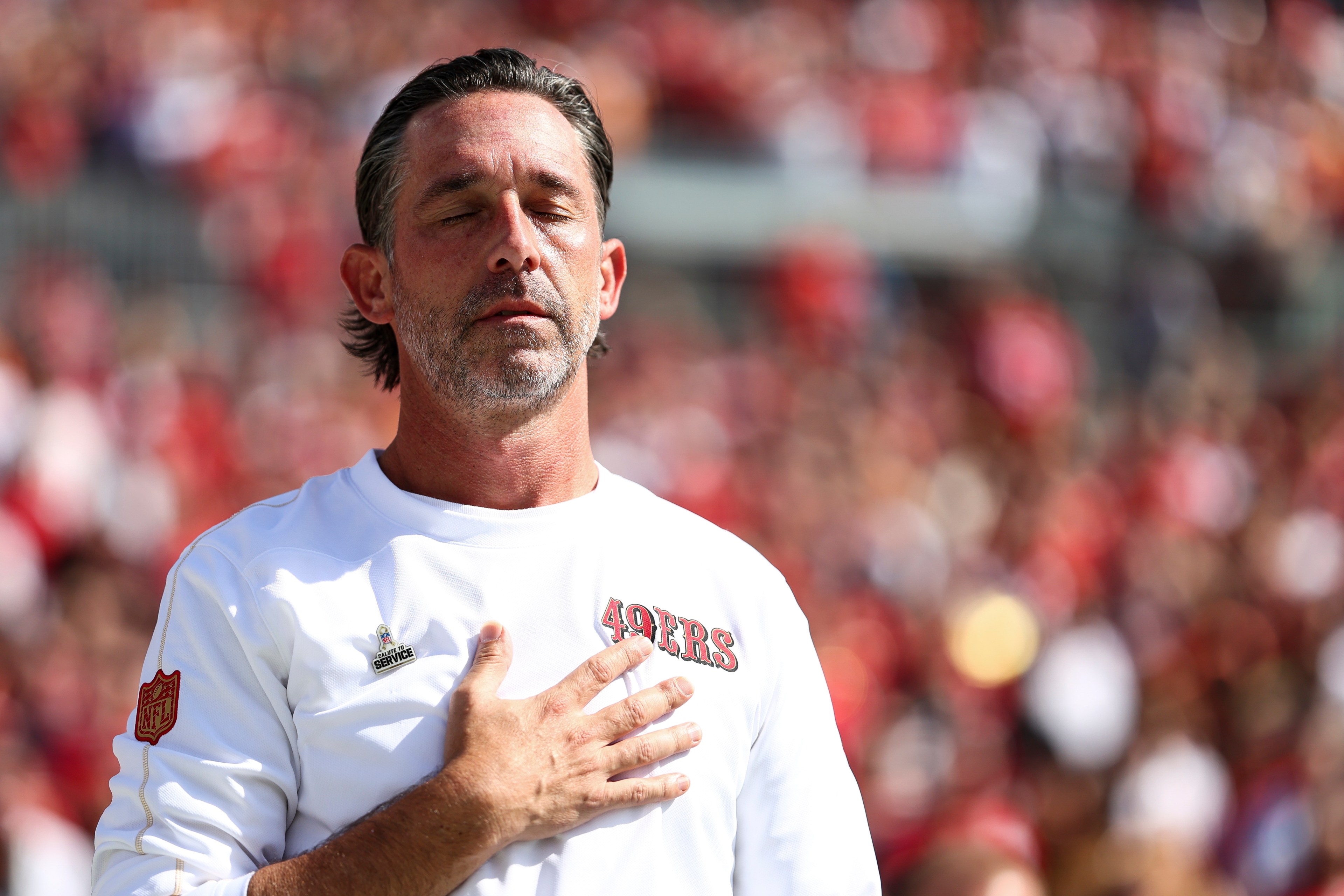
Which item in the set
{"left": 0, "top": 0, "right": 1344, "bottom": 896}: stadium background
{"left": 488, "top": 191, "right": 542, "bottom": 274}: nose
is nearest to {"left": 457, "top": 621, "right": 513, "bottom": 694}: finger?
{"left": 488, "top": 191, "right": 542, "bottom": 274}: nose

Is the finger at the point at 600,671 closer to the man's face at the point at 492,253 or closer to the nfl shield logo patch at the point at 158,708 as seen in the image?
the man's face at the point at 492,253

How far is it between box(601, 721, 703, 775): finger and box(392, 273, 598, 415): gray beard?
0.51 m

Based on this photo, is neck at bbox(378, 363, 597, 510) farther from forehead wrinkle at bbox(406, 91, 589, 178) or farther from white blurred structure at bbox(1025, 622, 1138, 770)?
white blurred structure at bbox(1025, 622, 1138, 770)

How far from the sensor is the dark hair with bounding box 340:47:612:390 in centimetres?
213

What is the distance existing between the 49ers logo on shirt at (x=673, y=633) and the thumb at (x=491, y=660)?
0.16m

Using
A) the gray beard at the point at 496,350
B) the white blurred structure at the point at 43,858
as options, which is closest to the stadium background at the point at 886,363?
the white blurred structure at the point at 43,858

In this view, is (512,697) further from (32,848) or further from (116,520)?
(116,520)

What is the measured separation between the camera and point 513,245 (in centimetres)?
202

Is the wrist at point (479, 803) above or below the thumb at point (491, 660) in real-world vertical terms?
below

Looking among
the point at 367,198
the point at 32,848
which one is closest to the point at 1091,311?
the point at 32,848

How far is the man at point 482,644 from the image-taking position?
182 centimetres

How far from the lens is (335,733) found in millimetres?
1852

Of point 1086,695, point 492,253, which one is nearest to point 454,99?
point 492,253

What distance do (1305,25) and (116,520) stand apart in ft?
42.1
